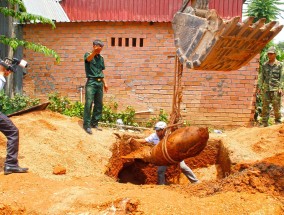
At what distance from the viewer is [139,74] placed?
9508mm

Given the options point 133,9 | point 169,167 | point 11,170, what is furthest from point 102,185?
point 133,9

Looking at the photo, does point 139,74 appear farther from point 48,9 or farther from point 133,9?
point 48,9

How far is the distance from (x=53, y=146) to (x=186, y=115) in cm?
429

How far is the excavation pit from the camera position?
7.38m

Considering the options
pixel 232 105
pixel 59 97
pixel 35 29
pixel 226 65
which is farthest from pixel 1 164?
pixel 232 105

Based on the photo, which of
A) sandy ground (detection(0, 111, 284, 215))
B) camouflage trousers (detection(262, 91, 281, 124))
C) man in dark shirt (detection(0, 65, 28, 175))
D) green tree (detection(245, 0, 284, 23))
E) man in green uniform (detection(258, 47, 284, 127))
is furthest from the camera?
green tree (detection(245, 0, 284, 23))

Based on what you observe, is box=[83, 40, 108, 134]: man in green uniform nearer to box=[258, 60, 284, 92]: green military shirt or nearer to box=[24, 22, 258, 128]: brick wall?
box=[24, 22, 258, 128]: brick wall

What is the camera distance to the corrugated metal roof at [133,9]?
1007 centimetres

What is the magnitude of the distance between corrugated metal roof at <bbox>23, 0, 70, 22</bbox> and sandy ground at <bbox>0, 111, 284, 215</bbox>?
174 inches

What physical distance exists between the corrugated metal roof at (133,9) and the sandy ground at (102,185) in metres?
4.46

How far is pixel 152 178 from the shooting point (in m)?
7.74

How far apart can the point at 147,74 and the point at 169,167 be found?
9.15 ft

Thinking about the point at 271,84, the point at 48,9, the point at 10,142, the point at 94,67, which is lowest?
the point at 10,142

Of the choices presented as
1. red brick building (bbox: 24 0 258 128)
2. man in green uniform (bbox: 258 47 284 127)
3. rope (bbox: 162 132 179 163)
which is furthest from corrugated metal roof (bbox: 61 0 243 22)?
rope (bbox: 162 132 179 163)
